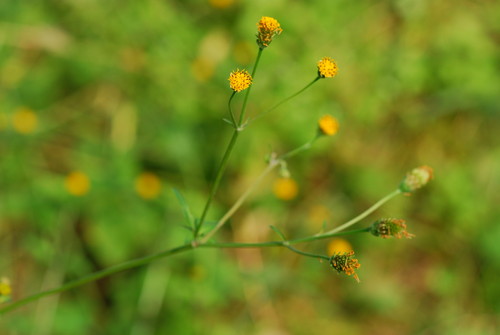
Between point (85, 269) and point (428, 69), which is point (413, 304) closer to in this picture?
point (428, 69)

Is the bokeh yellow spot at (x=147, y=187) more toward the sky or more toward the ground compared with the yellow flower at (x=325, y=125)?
more toward the sky

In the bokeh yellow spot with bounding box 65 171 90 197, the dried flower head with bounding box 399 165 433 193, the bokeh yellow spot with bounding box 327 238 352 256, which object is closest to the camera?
the dried flower head with bounding box 399 165 433 193

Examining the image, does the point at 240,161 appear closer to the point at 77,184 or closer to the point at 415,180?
the point at 77,184

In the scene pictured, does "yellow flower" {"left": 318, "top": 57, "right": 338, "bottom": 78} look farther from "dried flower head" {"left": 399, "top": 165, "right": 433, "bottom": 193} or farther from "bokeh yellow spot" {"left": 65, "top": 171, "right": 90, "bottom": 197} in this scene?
"bokeh yellow spot" {"left": 65, "top": 171, "right": 90, "bottom": 197}

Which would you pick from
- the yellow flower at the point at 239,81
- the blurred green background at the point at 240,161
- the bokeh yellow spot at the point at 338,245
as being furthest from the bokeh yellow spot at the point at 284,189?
the yellow flower at the point at 239,81

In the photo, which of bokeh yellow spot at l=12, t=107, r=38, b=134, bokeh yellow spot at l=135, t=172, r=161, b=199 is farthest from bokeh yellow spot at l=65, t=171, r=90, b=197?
bokeh yellow spot at l=12, t=107, r=38, b=134

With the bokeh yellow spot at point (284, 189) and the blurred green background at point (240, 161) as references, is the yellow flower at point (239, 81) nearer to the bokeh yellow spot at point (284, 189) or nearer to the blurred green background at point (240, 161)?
the blurred green background at point (240, 161)

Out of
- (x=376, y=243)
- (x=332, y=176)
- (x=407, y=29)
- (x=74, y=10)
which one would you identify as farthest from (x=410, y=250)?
(x=74, y=10)
